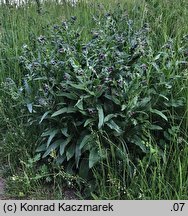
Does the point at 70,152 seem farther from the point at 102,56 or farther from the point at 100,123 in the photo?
the point at 102,56

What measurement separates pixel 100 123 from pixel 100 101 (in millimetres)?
262

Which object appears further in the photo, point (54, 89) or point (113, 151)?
point (54, 89)

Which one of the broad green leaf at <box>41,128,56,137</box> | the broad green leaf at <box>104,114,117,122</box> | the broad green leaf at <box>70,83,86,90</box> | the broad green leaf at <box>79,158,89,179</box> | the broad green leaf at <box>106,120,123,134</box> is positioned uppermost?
the broad green leaf at <box>70,83,86,90</box>

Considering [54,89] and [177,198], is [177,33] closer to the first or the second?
[54,89]

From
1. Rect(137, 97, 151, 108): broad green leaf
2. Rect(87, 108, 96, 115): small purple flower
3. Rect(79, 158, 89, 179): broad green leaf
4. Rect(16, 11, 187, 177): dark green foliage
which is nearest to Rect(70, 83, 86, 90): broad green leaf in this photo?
Rect(16, 11, 187, 177): dark green foliage

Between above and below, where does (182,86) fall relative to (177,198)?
above

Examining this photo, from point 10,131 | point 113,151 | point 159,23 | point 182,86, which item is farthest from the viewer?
point 159,23

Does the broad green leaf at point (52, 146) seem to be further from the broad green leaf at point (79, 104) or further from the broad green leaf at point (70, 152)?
the broad green leaf at point (79, 104)

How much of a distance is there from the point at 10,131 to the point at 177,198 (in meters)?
1.53

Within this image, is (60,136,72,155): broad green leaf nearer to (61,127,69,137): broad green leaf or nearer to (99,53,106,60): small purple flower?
(61,127,69,137): broad green leaf

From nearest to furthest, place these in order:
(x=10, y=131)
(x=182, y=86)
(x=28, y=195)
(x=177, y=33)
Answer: (x=28, y=195) < (x=182, y=86) < (x=10, y=131) < (x=177, y=33)

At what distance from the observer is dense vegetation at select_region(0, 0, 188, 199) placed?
2791 mm

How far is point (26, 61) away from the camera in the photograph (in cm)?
343

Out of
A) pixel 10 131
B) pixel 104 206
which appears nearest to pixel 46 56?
pixel 10 131
